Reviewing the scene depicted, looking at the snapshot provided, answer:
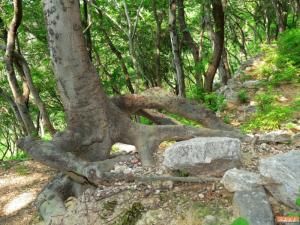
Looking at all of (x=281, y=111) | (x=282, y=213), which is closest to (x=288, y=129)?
(x=281, y=111)

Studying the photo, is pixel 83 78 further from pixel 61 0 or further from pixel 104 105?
pixel 61 0

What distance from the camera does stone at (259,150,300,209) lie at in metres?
3.52

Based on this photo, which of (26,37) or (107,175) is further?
(26,37)

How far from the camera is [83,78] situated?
493 centimetres

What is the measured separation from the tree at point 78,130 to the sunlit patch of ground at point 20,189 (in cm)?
69

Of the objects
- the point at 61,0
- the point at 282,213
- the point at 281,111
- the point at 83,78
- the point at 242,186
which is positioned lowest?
the point at 282,213

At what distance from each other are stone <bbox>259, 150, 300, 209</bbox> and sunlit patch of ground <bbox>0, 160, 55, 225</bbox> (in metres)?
3.10

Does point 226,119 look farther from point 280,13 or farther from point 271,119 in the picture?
point 280,13

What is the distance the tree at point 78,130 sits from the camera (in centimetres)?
467

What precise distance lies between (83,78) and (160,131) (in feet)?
4.14

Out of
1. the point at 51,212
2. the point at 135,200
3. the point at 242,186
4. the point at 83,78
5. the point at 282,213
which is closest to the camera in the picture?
the point at 282,213

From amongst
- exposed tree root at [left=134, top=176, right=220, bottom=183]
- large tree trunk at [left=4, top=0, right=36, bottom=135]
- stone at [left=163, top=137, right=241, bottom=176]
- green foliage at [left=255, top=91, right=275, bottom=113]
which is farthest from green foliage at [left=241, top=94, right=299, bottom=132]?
large tree trunk at [left=4, top=0, right=36, bottom=135]

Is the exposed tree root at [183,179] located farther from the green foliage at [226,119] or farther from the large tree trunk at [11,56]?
the large tree trunk at [11,56]

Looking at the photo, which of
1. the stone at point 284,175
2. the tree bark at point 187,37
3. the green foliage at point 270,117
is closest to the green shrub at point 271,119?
the green foliage at point 270,117
